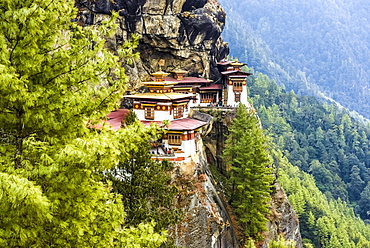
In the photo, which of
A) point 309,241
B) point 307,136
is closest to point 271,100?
point 307,136

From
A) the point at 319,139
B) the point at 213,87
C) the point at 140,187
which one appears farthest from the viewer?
the point at 319,139

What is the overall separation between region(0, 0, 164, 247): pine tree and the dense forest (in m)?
58.1

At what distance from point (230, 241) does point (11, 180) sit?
25.2 meters

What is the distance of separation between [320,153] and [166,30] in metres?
80.2

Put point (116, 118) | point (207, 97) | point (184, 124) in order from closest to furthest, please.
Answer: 1. point (184, 124)
2. point (116, 118)
3. point (207, 97)

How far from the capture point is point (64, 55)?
25.0 ft

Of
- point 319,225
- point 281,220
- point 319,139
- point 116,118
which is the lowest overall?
point 319,139

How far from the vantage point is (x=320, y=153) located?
10400 cm

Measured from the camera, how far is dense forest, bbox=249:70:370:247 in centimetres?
7269

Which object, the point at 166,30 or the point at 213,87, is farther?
the point at 213,87

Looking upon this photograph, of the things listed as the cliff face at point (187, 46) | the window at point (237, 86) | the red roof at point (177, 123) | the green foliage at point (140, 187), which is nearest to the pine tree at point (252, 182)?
the cliff face at point (187, 46)

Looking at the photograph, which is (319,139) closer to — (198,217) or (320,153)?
(320,153)

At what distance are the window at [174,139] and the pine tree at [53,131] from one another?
19.1 meters

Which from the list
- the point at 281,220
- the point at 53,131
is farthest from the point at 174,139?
the point at 53,131
